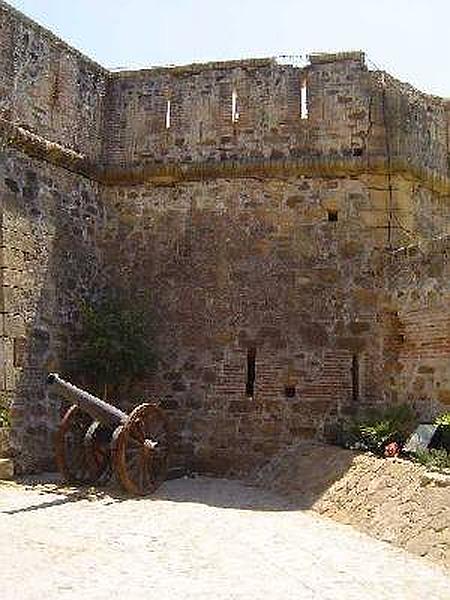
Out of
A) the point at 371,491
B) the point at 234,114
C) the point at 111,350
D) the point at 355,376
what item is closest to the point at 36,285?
the point at 111,350

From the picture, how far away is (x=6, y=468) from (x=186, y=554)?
4.37m

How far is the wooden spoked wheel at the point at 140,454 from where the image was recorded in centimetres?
957

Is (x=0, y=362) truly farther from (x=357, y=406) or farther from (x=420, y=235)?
(x=420, y=235)

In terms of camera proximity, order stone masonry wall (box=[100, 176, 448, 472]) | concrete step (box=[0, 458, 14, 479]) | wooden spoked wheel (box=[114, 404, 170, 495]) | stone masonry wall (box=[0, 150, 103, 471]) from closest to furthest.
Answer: wooden spoked wheel (box=[114, 404, 170, 495]) → concrete step (box=[0, 458, 14, 479]) → stone masonry wall (box=[0, 150, 103, 471]) → stone masonry wall (box=[100, 176, 448, 472])

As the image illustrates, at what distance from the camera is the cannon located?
384 inches

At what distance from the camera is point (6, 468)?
34.5 feet

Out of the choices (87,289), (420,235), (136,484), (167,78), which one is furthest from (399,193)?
(136,484)

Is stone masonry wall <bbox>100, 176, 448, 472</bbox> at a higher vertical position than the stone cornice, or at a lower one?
lower

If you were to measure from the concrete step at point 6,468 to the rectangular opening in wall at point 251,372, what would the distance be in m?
3.75

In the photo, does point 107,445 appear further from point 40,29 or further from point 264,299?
point 40,29

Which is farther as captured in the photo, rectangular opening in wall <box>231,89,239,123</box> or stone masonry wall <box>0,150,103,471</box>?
rectangular opening in wall <box>231,89,239,123</box>

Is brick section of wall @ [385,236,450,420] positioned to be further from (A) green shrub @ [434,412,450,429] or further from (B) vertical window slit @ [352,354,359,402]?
(A) green shrub @ [434,412,450,429]

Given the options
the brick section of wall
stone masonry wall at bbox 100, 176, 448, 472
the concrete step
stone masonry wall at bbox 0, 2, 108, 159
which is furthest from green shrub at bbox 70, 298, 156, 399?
the brick section of wall

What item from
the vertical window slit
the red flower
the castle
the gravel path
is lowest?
the gravel path
